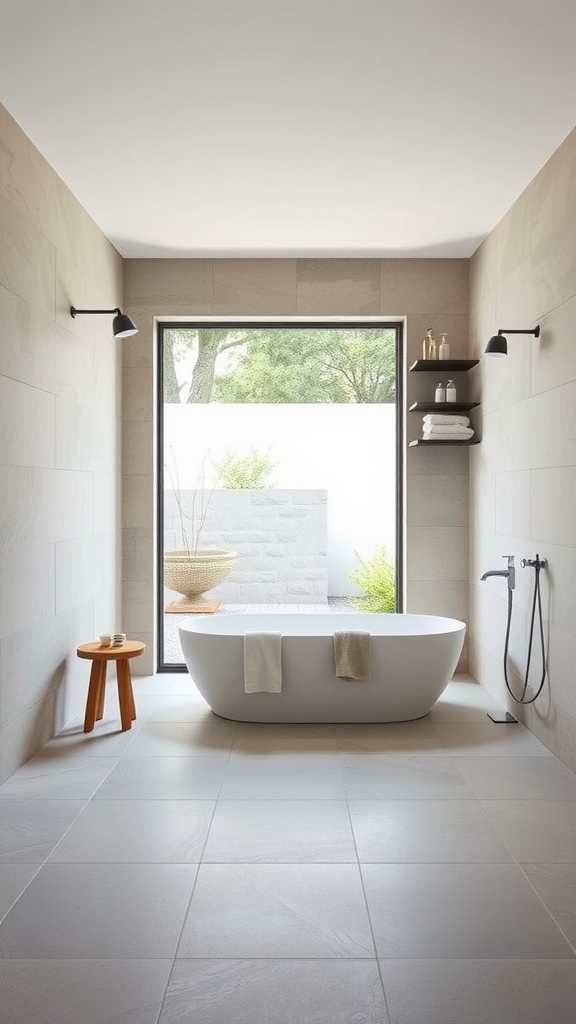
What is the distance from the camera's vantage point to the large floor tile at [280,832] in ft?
9.47

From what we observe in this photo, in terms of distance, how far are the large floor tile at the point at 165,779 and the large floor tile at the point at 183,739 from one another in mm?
92

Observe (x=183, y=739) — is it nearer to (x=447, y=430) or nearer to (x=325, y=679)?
(x=325, y=679)

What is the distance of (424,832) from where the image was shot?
308 centimetres

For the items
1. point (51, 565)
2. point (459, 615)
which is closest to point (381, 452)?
point (459, 615)

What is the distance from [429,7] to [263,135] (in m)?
1.15

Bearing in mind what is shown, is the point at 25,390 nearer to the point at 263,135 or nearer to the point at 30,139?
the point at 30,139

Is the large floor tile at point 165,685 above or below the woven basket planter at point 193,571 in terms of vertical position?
below

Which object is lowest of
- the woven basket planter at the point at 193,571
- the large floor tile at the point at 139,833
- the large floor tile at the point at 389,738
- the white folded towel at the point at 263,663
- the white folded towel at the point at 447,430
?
the large floor tile at the point at 139,833

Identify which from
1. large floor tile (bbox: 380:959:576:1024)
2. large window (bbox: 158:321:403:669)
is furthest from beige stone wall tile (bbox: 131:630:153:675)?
large floor tile (bbox: 380:959:576:1024)

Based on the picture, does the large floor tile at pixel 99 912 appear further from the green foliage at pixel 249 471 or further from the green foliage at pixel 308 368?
the green foliage at pixel 308 368

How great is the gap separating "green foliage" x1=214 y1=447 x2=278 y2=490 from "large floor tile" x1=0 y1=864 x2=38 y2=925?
3.42 m

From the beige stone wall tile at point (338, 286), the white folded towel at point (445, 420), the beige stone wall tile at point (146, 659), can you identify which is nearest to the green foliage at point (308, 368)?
the beige stone wall tile at point (338, 286)

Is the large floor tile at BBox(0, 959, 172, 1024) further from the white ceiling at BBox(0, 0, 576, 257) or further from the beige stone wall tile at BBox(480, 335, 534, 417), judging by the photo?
the beige stone wall tile at BBox(480, 335, 534, 417)

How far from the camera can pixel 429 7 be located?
2.76 metres
